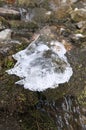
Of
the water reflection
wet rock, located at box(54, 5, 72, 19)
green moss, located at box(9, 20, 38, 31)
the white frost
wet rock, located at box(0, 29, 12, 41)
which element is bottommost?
the water reflection

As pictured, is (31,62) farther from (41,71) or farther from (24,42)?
(24,42)

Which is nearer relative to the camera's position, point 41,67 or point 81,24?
point 41,67

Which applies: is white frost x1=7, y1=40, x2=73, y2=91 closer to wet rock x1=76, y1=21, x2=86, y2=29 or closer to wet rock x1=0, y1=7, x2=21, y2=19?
wet rock x1=76, y1=21, x2=86, y2=29

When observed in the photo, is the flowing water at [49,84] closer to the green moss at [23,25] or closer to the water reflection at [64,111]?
the water reflection at [64,111]

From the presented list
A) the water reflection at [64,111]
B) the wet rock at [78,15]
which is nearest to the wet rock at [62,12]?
the wet rock at [78,15]

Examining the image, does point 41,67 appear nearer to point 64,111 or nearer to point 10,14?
point 64,111

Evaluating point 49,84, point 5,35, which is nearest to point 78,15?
point 5,35

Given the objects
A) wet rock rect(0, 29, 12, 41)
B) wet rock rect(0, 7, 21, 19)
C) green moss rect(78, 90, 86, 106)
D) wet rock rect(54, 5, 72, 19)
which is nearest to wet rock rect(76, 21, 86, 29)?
wet rock rect(54, 5, 72, 19)

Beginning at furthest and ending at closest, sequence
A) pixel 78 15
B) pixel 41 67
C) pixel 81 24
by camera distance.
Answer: pixel 78 15
pixel 81 24
pixel 41 67
